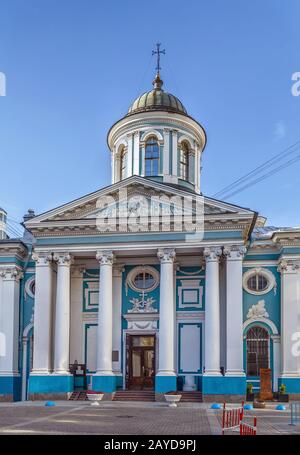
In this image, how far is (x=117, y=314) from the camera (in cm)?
3125

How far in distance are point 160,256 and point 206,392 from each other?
635 cm

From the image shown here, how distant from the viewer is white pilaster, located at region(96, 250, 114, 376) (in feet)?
94.9

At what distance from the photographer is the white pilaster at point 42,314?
29188mm

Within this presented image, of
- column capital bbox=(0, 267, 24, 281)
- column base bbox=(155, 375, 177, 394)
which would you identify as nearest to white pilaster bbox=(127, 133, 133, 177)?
column capital bbox=(0, 267, 24, 281)

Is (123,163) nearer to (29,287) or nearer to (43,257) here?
(43,257)

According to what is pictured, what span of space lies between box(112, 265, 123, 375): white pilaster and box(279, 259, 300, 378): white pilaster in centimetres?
780

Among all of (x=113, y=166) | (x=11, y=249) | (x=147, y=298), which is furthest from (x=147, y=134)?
(x=11, y=249)

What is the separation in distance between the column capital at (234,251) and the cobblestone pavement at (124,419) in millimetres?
6573

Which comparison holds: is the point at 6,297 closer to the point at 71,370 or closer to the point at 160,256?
the point at 71,370

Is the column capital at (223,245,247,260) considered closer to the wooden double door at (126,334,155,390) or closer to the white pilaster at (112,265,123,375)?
the white pilaster at (112,265,123,375)
